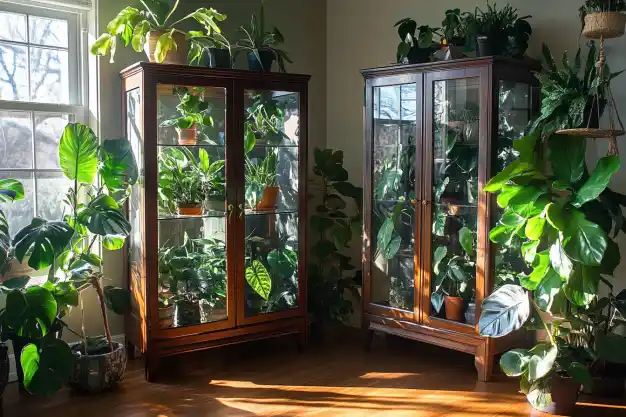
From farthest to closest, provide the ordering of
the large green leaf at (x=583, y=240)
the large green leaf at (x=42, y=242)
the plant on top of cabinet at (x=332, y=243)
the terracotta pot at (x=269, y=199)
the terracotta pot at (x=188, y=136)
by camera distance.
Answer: the plant on top of cabinet at (x=332, y=243) → the terracotta pot at (x=269, y=199) → the terracotta pot at (x=188, y=136) → the large green leaf at (x=42, y=242) → the large green leaf at (x=583, y=240)

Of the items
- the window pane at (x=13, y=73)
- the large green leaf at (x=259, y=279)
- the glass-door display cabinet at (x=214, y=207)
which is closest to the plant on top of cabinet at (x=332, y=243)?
the glass-door display cabinet at (x=214, y=207)

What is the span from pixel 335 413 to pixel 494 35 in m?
2.18

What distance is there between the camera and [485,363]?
3682 millimetres

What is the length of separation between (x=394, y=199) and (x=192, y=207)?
1.23 m

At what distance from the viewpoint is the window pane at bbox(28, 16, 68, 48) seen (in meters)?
3.78

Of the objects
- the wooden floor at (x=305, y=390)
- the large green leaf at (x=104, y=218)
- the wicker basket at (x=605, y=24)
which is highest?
the wicker basket at (x=605, y=24)

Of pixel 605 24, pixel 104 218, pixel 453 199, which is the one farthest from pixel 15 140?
pixel 605 24

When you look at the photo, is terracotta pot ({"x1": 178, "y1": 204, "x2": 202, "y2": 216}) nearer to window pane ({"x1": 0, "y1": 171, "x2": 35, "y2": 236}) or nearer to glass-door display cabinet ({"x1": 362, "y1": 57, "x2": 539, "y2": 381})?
window pane ({"x1": 0, "y1": 171, "x2": 35, "y2": 236})

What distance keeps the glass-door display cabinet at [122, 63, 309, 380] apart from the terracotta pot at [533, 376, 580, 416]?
5.17ft

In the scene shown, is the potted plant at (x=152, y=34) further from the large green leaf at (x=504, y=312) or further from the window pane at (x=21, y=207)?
the large green leaf at (x=504, y=312)

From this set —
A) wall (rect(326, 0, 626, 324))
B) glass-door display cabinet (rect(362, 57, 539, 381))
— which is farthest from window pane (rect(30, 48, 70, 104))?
wall (rect(326, 0, 626, 324))

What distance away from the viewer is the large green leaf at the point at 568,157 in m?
3.23

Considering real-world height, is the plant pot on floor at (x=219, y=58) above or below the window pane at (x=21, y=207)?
above

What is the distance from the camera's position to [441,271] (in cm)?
392
